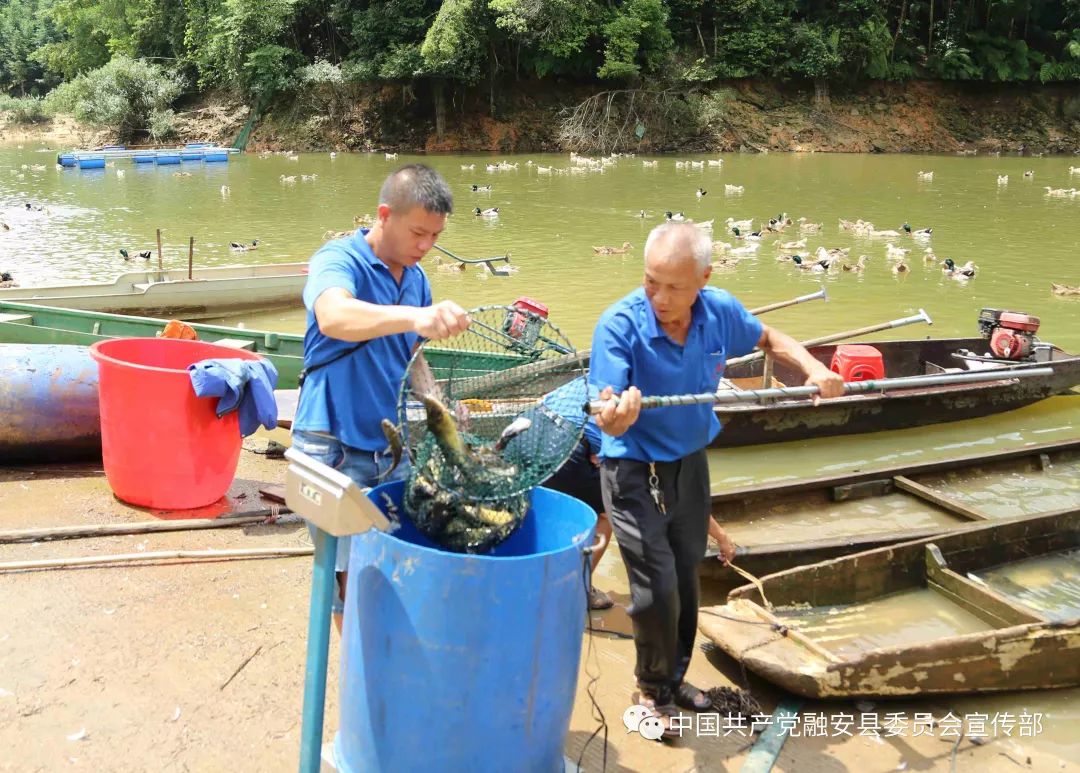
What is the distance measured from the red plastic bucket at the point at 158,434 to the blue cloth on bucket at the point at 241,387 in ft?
0.31

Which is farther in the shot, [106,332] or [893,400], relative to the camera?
[893,400]

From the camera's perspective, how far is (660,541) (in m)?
3.79

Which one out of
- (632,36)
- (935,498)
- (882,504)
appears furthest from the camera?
(632,36)

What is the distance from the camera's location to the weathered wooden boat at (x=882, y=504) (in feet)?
19.2

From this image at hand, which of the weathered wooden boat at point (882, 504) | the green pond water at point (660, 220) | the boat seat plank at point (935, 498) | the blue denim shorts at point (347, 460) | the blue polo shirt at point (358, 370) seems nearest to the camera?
the blue polo shirt at point (358, 370)

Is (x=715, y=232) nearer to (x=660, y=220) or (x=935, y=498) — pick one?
(x=660, y=220)

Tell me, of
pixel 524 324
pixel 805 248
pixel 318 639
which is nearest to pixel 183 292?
pixel 524 324

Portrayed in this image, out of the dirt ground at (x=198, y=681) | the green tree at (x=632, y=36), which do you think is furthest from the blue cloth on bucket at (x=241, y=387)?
the green tree at (x=632, y=36)

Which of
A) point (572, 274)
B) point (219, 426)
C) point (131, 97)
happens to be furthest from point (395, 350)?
point (131, 97)

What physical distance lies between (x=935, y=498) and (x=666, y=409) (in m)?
4.37

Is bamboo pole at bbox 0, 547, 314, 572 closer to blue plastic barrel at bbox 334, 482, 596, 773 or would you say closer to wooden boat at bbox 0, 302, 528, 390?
blue plastic barrel at bbox 334, 482, 596, 773

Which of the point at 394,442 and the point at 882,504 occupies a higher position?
the point at 394,442

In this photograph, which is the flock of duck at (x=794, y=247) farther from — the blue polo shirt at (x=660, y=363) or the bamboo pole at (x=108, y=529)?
the blue polo shirt at (x=660, y=363)

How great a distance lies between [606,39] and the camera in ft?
140
